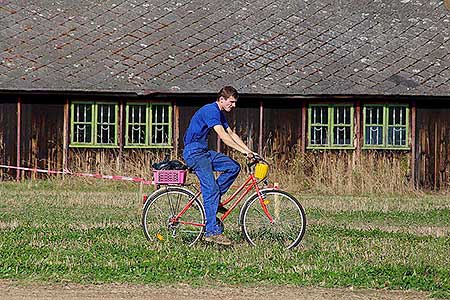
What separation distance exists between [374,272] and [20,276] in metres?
3.51

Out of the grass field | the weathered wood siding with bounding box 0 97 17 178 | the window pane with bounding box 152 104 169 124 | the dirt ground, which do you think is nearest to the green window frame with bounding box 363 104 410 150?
the window pane with bounding box 152 104 169 124

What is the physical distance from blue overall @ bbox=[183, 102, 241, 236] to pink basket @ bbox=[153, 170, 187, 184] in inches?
9.0

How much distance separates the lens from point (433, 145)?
27.5 metres

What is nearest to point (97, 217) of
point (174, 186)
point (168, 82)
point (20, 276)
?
point (174, 186)

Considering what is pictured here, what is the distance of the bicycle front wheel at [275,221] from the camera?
12773 mm

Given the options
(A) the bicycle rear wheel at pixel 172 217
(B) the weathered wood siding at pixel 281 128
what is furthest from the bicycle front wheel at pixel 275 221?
(B) the weathered wood siding at pixel 281 128

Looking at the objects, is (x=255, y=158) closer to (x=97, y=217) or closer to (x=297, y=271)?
(x=297, y=271)

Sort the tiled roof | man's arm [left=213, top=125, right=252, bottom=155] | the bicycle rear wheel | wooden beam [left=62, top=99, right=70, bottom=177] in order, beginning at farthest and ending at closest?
wooden beam [left=62, top=99, right=70, bottom=177] < the tiled roof < the bicycle rear wheel < man's arm [left=213, top=125, right=252, bottom=155]

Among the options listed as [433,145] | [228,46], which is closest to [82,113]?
[228,46]

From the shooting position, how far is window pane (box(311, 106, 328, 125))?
27453mm

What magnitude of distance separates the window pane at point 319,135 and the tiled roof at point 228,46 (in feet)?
4.07

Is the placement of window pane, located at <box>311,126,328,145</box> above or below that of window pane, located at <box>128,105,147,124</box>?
below

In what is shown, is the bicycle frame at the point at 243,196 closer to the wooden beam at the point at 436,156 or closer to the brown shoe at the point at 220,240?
the brown shoe at the point at 220,240

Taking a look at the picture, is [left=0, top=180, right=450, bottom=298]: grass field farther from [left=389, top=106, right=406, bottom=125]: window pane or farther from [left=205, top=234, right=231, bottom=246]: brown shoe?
[left=389, top=106, right=406, bottom=125]: window pane
